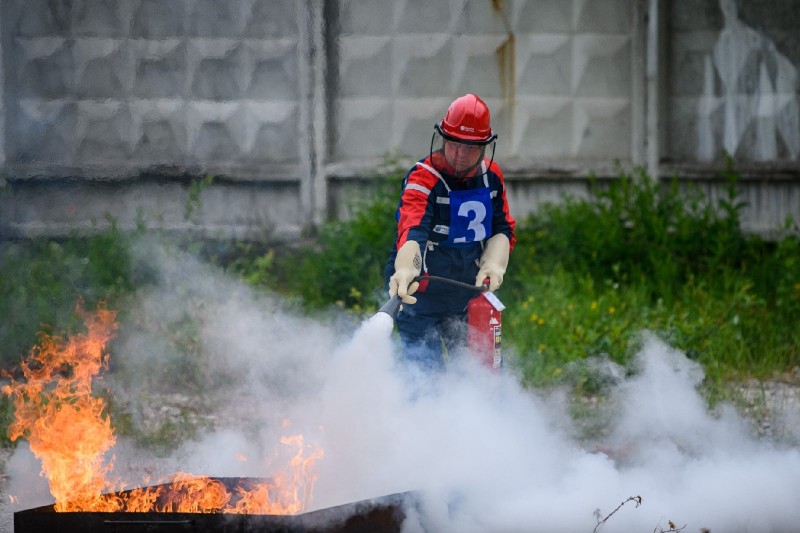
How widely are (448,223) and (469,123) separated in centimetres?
54

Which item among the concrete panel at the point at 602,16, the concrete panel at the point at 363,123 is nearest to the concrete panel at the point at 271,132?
the concrete panel at the point at 363,123

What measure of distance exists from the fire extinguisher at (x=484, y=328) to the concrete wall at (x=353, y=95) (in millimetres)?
3550

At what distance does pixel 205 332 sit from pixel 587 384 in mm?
2785

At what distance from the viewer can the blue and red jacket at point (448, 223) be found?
16.0ft

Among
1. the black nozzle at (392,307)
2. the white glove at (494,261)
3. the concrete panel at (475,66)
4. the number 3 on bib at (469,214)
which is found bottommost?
the black nozzle at (392,307)

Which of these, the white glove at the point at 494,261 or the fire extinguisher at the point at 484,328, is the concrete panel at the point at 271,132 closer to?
the white glove at the point at 494,261

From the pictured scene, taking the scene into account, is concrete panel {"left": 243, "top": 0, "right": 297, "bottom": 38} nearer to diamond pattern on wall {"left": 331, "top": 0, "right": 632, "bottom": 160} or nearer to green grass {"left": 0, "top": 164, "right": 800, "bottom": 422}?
diamond pattern on wall {"left": 331, "top": 0, "right": 632, "bottom": 160}

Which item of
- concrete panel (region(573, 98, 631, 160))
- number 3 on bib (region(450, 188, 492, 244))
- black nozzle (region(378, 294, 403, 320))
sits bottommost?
black nozzle (region(378, 294, 403, 320))

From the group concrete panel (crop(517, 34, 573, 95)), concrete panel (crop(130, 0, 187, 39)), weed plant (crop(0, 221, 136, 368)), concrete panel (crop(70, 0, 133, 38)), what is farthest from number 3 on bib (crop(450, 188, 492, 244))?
concrete panel (crop(70, 0, 133, 38))

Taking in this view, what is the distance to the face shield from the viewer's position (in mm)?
4805

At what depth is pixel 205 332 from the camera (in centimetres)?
705

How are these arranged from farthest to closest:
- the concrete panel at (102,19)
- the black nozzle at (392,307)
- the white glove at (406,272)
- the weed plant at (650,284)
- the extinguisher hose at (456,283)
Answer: the concrete panel at (102,19), the weed plant at (650,284), the extinguisher hose at (456,283), the white glove at (406,272), the black nozzle at (392,307)

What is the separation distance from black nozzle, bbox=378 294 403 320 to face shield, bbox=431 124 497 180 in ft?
2.48

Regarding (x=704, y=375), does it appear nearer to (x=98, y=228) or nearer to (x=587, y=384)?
(x=587, y=384)
